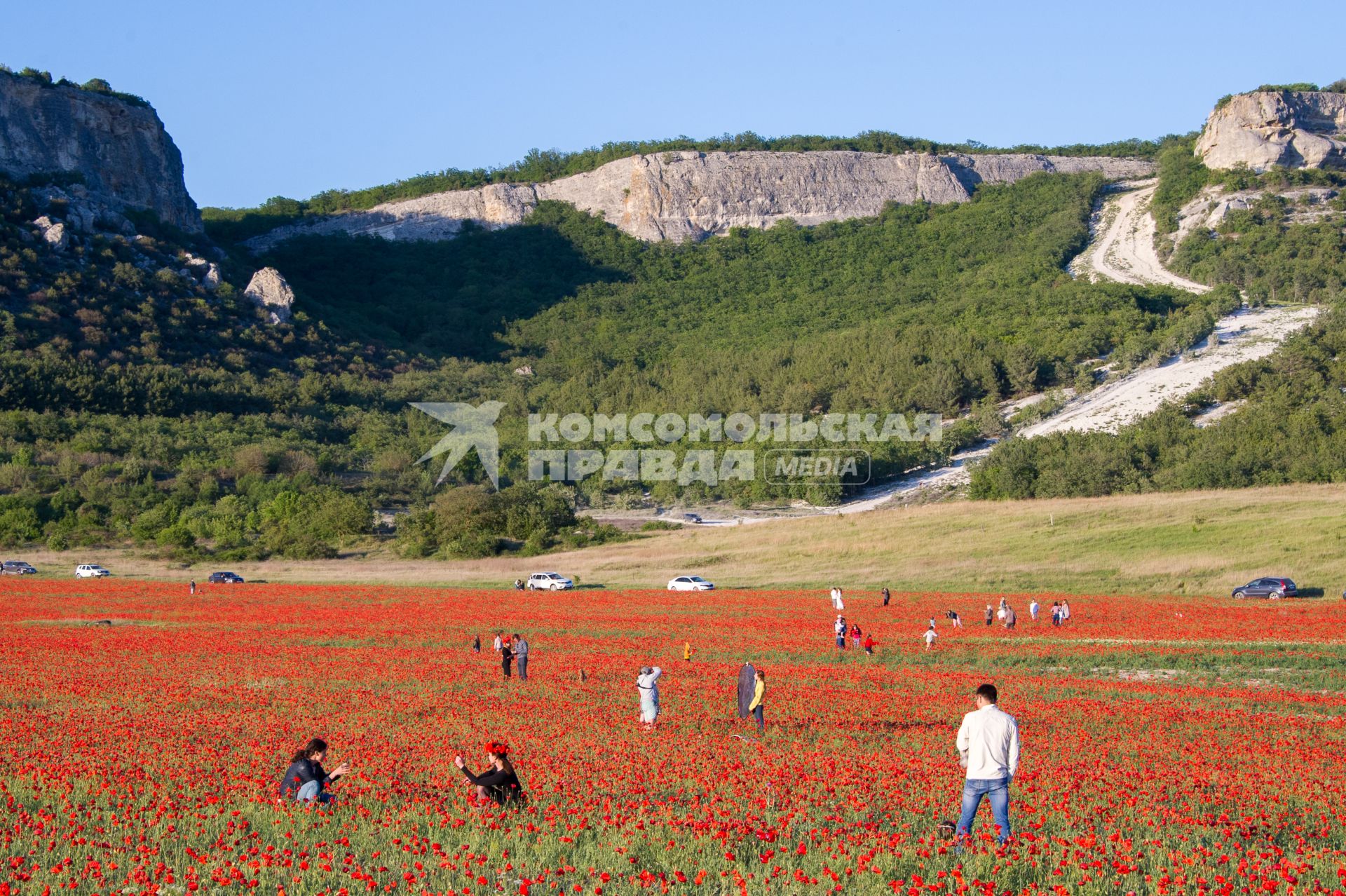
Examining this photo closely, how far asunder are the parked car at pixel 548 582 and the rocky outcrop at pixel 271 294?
7992 cm

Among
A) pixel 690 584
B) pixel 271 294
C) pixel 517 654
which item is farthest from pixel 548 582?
pixel 271 294

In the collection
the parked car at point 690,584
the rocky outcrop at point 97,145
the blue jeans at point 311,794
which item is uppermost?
the rocky outcrop at point 97,145

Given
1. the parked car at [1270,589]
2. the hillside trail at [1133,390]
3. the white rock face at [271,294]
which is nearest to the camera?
the parked car at [1270,589]

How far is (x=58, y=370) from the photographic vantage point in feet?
289

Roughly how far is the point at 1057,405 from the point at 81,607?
2910 inches

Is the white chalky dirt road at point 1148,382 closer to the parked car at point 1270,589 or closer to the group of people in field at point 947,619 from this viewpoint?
the parked car at point 1270,589

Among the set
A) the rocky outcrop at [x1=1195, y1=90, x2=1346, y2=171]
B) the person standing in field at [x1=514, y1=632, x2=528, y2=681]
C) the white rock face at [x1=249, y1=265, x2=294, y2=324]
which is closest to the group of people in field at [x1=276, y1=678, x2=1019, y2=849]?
the person standing in field at [x1=514, y1=632, x2=528, y2=681]

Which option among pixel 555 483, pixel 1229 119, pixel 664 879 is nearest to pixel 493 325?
pixel 555 483

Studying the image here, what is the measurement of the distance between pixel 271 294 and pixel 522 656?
11023 cm

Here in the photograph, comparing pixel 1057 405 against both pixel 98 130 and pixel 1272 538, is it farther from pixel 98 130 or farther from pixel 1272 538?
pixel 98 130

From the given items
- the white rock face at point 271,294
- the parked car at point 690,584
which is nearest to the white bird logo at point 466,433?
the white rock face at point 271,294

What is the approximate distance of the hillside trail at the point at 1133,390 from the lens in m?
78.8

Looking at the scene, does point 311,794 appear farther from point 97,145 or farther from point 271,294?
point 97,145

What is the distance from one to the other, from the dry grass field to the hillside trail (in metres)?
9.41
